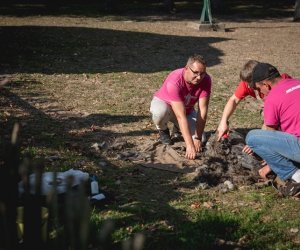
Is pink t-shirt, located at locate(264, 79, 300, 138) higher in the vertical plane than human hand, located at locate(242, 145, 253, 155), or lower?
higher

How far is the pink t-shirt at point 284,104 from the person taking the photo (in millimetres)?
4895

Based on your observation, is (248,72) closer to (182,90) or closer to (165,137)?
(182,90)

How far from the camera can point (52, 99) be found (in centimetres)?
920

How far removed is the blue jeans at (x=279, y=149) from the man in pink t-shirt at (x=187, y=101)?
3.52ft

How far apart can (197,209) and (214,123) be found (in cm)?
335

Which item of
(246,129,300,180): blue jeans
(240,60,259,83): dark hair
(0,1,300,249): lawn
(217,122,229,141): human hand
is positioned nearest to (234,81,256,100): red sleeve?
(217,122,229,141): human hand

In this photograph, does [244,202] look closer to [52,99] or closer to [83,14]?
[52,99]

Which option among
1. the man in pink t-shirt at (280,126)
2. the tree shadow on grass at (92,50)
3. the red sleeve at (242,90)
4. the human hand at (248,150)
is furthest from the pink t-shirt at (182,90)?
the tree shadow on grass at (92,50)

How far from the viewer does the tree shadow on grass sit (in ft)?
41.1

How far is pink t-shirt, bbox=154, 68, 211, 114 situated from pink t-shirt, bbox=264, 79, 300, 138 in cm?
160

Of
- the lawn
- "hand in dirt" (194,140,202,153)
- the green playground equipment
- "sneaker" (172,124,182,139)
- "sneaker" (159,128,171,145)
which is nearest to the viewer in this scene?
the lawn

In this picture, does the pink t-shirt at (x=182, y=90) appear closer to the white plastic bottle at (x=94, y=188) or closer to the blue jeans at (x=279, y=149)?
the blue jeans at (x=279, y=149)

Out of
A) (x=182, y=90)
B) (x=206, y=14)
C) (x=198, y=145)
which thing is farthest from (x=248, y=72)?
(x=206, y=14)

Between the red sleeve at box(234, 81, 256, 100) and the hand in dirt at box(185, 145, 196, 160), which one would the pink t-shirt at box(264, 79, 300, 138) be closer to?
the red sleeve at box(234, 81, 256, 100)
